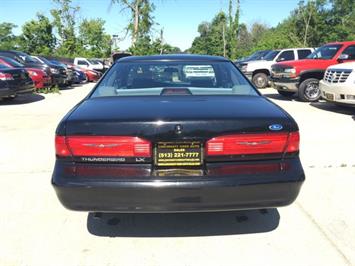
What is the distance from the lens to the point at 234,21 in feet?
130

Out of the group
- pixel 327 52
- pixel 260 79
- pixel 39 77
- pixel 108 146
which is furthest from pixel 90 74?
pixel 108 146

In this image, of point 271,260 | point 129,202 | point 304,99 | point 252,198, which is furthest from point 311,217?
point 304,99

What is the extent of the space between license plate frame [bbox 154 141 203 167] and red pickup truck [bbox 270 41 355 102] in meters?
11.0

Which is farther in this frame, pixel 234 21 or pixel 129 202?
pixel 234 21

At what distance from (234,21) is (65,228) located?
1499 inches

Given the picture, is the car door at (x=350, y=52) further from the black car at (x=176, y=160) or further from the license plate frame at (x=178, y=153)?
the license plate frame at (x=178, y=153)

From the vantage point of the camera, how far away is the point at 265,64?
61.3ft

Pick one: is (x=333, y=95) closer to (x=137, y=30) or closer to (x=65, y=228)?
(x=65, y=228)

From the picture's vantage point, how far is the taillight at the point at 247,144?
2934 millimetres

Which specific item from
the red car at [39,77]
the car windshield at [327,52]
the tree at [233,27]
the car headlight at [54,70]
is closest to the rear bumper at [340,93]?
the car windshield at [327,52]

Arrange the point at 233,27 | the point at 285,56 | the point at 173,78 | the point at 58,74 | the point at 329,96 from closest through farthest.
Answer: the point at 173,78 < the point at 329,96 < the point at 285,56 < the point at 58,74 < the point at 233,27

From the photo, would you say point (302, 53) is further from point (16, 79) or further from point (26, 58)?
point (26, 58)

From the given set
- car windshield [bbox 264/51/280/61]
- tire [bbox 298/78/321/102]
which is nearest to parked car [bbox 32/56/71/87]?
car windshield [bbox 264/51/280/61]

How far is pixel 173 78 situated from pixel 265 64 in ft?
49.7
